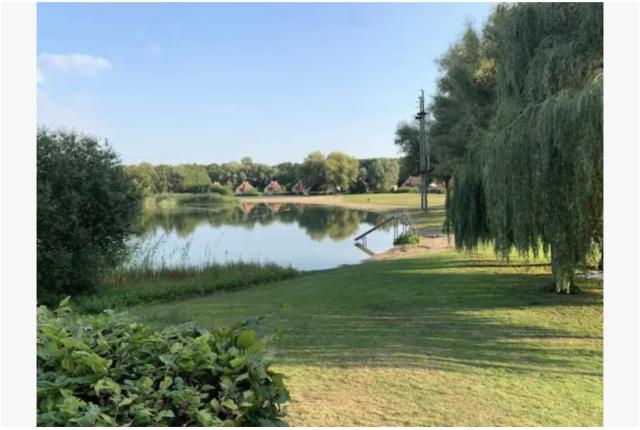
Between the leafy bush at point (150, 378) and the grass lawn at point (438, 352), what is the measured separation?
130 cm

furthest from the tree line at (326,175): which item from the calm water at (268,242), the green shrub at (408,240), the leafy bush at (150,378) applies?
the leafy bush at (150,378)

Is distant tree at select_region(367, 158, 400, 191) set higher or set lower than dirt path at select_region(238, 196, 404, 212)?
higher

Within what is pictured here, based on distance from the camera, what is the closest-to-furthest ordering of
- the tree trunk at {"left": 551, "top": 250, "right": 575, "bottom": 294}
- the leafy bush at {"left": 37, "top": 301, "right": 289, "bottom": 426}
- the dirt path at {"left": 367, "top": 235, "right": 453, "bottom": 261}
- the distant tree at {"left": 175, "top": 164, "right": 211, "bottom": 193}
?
the leafy bush at {"left": 37, "top": 301, "right": 289, "bottom": 426}, the tree trunk at {"left": 551, "top": 250, "right": 575, "bottom": 294}, the dirt path at {"left": 367, "top": 235, "right": 453, "bottom": 261}, the distant tree at {"left": 175, "top": 164, "right": 211, "bottom": 193}

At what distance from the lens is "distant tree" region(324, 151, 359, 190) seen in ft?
270

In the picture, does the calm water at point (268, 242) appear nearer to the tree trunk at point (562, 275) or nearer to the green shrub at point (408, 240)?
the green shrub at point (408, 240)

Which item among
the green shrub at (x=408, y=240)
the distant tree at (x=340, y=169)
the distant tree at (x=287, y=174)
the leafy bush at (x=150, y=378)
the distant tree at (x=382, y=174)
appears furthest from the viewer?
the distant tree at (x=287, y=174)

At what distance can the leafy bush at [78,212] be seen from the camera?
10000mm

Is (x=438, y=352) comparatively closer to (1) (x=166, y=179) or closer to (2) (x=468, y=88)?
(2) (x=468, y=88)

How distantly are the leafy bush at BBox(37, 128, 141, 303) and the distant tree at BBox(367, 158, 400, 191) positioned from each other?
237 ft

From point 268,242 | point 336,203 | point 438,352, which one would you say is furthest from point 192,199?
point 438,352

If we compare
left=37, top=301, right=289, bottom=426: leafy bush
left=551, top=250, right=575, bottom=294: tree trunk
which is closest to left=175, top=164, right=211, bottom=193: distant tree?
left=551, top=250, right=575, bottom=294: tree trunk

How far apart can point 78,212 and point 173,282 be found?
3.05 meters

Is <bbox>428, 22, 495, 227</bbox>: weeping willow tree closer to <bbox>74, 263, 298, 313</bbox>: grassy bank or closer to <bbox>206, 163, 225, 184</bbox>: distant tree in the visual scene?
<bbox>74, 263, 298, 313</bbox>: grassy bank

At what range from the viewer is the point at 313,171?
279ft
